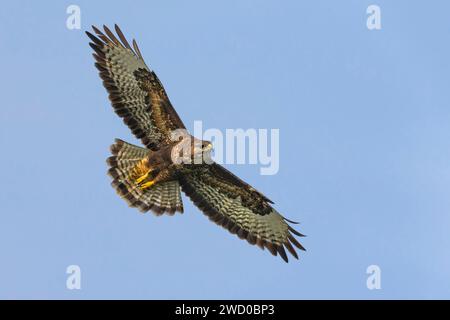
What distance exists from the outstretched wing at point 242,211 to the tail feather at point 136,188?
14.3 inches

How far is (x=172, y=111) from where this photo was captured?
20.5 meters

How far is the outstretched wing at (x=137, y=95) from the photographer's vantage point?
67.5 feet

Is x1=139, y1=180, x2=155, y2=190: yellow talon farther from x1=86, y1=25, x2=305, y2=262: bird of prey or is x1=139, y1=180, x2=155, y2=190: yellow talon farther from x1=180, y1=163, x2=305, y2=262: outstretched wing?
x1=180, y1=163, x2=305, y2=262: outstretched wing

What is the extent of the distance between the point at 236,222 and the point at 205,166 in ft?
4.95

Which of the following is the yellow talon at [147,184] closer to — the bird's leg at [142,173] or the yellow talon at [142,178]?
the bird's leg at [142,173]

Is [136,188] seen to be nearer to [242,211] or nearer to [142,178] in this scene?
[142,178]

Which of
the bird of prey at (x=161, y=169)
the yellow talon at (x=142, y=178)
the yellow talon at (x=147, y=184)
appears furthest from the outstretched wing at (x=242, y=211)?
the yellow talon at (x=142, y=178)

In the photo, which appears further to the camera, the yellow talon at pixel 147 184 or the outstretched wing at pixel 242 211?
the outstretched wing at pixel 242 211

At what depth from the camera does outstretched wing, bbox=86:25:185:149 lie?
67.5ft
